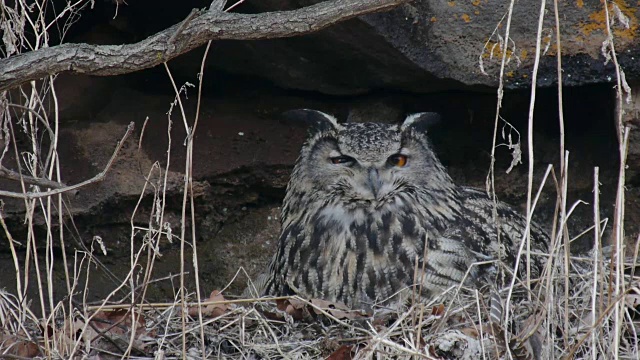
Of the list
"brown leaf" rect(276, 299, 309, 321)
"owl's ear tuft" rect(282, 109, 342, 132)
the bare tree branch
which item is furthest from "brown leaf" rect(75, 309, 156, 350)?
"owl's ear tuft" rect(282, 109, 342, 132)

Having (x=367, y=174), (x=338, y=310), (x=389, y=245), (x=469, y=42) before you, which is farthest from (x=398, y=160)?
(x=338, y=310)

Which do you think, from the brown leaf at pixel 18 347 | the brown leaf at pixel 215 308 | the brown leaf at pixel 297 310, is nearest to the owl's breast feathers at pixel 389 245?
the brown leaf at pixel 297 310

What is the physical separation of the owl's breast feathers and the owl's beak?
10cm

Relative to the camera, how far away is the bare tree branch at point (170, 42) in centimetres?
229

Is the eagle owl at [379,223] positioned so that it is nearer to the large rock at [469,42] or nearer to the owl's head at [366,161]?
the owl's head at [366,161]

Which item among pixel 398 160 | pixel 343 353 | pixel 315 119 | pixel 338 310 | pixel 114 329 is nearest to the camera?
pixel 343 353

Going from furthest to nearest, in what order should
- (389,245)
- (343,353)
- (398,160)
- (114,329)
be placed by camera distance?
1. (398,160)
2. (389,245)
3. (114,329)
4. (343,353)

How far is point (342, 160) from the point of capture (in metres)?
3.44

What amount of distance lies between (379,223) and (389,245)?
103 millimetres

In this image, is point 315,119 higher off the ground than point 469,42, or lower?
lower

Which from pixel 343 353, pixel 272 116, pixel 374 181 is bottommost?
pixel 343 353

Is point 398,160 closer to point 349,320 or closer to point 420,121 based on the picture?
point 420,121

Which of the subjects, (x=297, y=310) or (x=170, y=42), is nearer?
(x=170, y=42)

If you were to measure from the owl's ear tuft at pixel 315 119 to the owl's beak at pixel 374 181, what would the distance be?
0.23 meters
